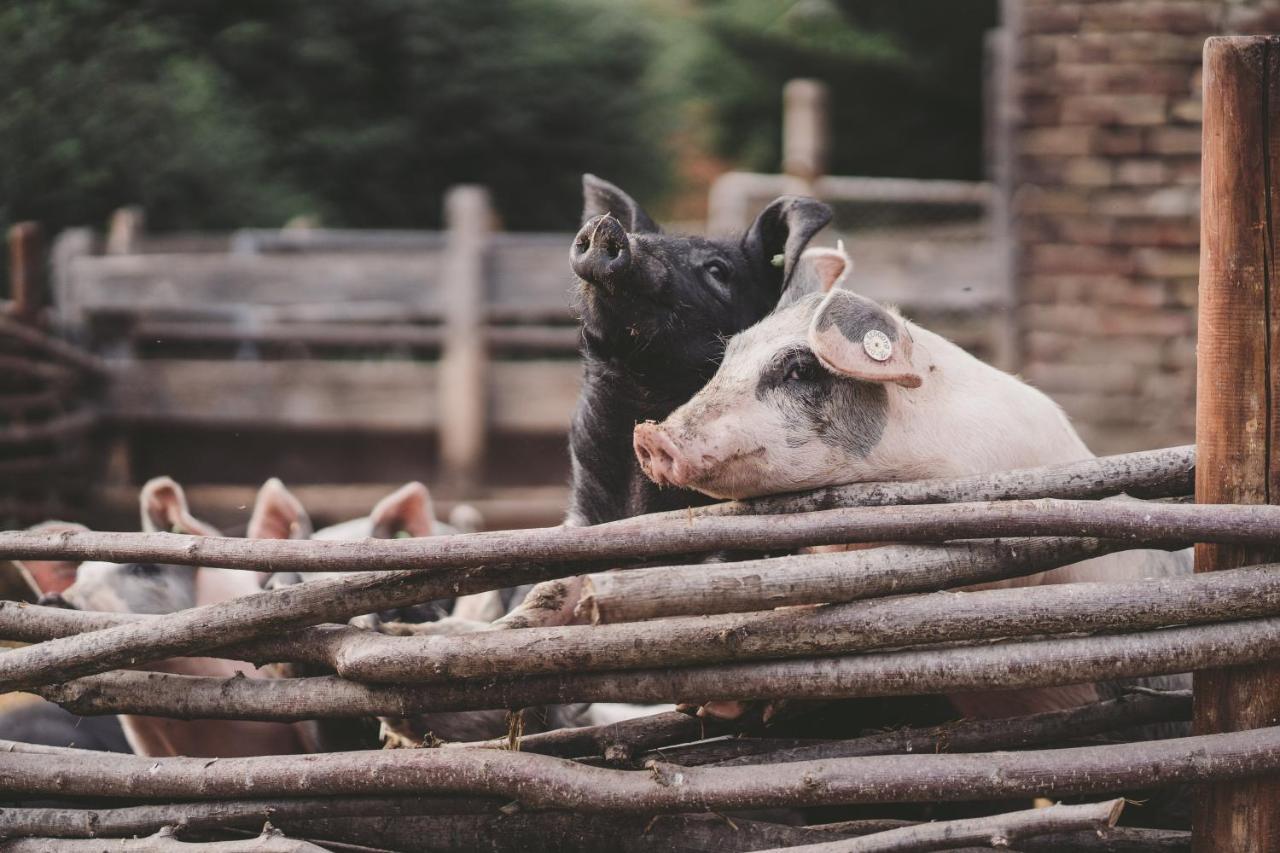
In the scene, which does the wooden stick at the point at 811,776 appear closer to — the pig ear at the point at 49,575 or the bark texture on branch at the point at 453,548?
the bark texture on branch at the point at 453,548

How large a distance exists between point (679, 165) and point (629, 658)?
55.1 ft

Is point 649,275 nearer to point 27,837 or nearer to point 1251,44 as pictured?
point 1251,44

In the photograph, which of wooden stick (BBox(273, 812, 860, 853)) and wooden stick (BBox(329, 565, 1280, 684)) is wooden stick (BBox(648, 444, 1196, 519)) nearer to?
wooden stick (BBox(329, 565, 1280, 684))

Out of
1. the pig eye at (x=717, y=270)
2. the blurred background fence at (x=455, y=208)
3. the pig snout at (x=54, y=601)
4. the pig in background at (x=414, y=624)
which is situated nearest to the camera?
the pig in background at (x=414, y=624)

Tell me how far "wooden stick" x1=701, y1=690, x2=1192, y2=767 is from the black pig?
2.19 feet

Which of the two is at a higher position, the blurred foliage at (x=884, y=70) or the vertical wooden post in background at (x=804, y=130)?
the blurred foliage at (x=884, y=70)

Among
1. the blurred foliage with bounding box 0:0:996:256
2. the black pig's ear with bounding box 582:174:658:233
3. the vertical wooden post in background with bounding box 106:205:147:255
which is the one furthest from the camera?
the vertical wooden post in background with bounding box 106:205:147:255

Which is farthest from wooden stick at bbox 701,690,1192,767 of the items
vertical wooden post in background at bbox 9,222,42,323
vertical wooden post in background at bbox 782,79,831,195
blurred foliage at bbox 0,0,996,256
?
blurred foliage at bbox 0,0,996,256

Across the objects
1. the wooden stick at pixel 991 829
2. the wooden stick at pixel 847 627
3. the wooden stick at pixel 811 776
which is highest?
the wooden stick at pixel 847 627

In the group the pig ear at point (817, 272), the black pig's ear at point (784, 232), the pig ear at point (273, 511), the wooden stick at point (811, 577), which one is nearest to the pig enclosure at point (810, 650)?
the wooden stick at point (811, 577)

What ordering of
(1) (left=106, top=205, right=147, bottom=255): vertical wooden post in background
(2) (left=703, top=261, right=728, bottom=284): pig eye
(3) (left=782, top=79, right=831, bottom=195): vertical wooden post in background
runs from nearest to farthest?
(2) (left=703, top=261, right=728, bottom=284): pig eye → (3) (left=782, top=79, right=831, bottom=195): vertical wooden post in background → (1) (left=106, top=205, right=147, bottom=255): vertical wooden post in background

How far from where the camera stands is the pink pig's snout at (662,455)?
79.2 inches

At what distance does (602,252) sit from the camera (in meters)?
2.36

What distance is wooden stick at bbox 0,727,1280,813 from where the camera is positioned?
181cm
